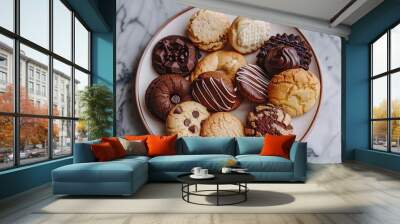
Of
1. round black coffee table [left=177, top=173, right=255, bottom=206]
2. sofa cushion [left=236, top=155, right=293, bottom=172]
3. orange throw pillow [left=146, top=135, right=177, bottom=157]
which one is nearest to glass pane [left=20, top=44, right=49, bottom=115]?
orange throw pillow [left=146, top=135, right=177, bottom=157]

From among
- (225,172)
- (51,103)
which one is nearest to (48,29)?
(51,103)

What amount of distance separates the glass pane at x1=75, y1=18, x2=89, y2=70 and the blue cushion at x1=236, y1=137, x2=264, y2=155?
312 cm

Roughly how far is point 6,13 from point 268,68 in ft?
14.4

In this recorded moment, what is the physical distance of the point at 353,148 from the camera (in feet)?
25.5

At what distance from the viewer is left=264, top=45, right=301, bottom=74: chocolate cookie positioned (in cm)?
685

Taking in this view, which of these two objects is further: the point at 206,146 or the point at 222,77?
the point at 222,77

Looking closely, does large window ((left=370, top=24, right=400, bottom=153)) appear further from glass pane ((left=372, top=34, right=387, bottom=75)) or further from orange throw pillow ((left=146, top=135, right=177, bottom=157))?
orange throw pillow ((left=146, top=135, right=177, bottom=157))

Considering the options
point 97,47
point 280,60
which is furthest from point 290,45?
point 97,47

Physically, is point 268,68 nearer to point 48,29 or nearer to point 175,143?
point 175,143

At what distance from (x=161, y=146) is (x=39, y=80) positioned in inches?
74.0

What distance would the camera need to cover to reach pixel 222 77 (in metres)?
6.77

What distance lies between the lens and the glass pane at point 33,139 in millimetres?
4484

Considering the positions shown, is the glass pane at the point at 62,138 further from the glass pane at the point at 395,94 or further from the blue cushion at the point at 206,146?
the glass pane at the point at 395,94

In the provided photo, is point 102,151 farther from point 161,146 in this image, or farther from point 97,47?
point 97,47
